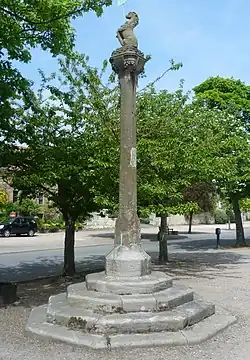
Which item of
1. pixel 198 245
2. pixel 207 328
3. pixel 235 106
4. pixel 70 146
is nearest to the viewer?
pixel 207 328

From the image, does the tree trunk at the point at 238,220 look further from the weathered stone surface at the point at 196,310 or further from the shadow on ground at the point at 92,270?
the weathered stone surface at the point at 196,310

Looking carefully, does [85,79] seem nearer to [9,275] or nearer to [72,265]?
[72,265]

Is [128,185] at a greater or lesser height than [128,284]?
greater

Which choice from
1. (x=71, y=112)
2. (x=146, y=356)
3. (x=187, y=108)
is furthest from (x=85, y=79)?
(x=146, y=356)

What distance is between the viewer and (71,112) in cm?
1304

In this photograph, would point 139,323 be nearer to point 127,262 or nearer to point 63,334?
point 63,334

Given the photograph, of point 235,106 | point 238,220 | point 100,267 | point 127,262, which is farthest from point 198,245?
point 127,262

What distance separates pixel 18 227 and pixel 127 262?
3301cm

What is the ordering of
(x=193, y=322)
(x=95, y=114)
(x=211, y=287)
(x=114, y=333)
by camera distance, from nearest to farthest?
(x=114, y=333), (x=193, y=322), (x=211, y=287), (x=95, y=114)

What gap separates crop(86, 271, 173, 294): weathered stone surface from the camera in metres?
7.33

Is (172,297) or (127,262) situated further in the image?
(127,262)

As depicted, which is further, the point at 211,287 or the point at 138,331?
the point at 211,287

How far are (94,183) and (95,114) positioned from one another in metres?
2.00

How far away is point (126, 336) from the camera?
6.39 m
